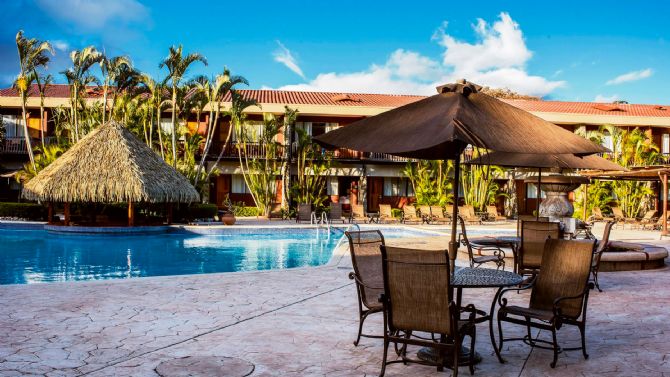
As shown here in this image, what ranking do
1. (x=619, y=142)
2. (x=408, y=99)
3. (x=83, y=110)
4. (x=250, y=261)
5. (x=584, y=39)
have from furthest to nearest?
(x=408, y=99) → (x=619, y=142) → (x=83, y=110) → (x=584, y=39) → (x=250, y=261)

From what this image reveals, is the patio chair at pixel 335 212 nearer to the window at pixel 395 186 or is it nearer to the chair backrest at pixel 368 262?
the window at pixel 395 186

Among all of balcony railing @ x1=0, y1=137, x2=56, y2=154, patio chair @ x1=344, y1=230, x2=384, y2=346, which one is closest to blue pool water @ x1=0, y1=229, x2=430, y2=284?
patio chair @ x1=344, y1=230, x2=384, y2=346

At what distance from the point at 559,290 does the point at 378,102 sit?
29488 millimetres

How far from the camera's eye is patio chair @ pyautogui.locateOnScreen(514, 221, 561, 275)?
7.78 meters

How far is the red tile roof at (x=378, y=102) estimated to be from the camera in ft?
107

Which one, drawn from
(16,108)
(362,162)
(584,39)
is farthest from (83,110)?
(584,39)

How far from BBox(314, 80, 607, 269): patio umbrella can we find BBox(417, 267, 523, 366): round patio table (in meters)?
0.29

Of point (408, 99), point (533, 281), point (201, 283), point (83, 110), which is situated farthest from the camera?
point (408, 99)

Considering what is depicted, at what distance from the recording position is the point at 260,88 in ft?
120

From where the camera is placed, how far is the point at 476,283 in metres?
4.30

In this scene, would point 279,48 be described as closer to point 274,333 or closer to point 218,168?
point 218,168

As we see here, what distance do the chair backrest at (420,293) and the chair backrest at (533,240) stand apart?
4.12 m

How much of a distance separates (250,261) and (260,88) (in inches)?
966

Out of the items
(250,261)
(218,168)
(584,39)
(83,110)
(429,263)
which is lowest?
(250,261)
